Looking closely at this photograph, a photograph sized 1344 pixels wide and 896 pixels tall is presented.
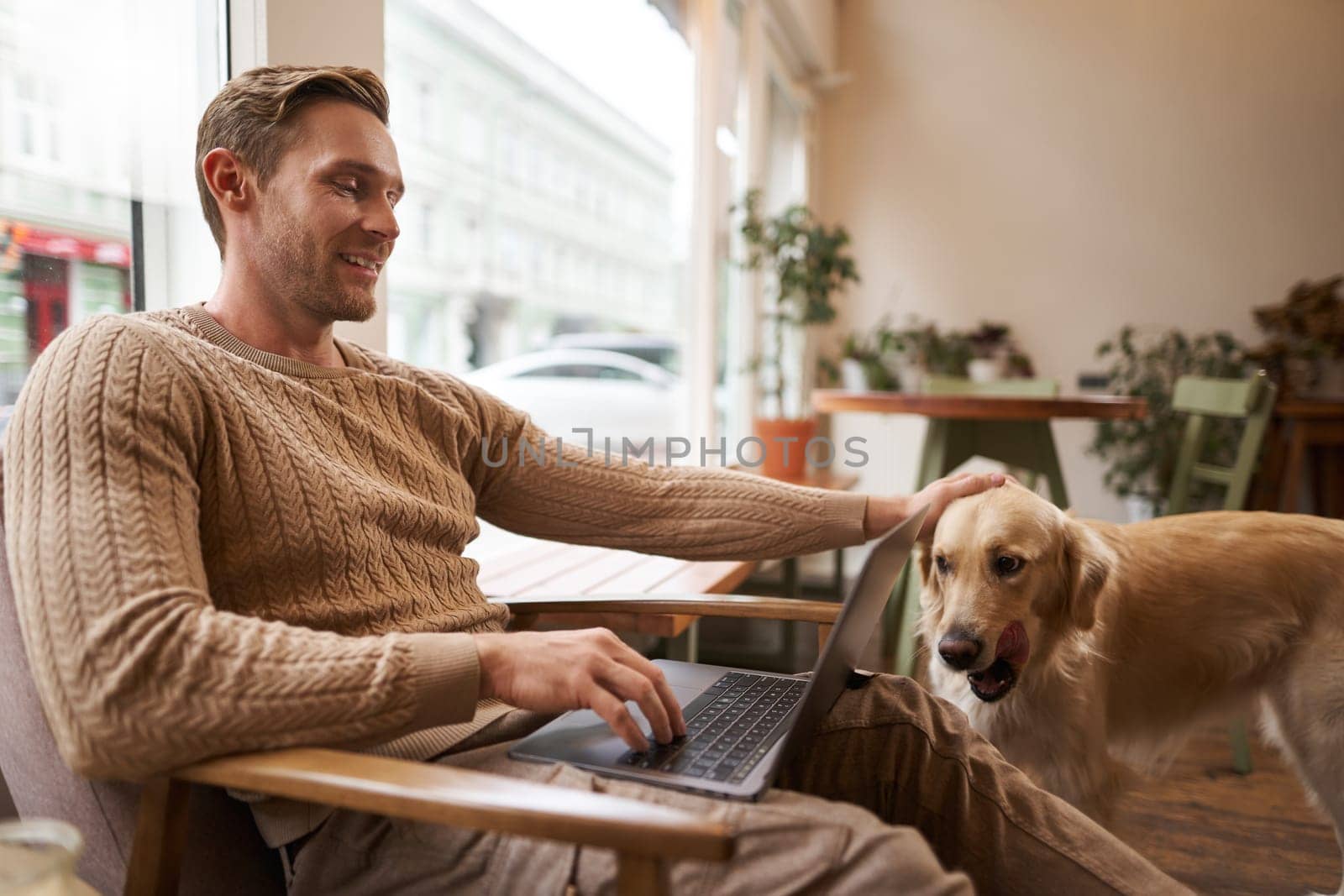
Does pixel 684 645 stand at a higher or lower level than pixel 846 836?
lower

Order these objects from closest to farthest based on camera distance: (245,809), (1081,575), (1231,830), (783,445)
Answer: (245,809) → (1081,575) → (1231,830) → (783,445)

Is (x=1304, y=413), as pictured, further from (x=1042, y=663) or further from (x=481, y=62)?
(x=481, y=62)

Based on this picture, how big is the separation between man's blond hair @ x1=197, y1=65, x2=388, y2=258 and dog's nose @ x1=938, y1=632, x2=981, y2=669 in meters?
1.13

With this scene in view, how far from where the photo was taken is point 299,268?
1.17m

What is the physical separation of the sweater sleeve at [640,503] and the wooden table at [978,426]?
2.79 feet

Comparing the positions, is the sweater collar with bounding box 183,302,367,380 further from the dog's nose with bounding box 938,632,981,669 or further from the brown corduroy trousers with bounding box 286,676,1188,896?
the dog's nose with bounding box 938,632,981,669

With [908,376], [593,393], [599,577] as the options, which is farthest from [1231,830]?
[908,376]

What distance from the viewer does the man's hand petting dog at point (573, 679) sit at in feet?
2.94

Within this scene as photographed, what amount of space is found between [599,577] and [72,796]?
1.32 meters

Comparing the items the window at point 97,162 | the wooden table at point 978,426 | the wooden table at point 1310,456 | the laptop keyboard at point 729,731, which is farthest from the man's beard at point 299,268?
the wooden table at point 1310,456

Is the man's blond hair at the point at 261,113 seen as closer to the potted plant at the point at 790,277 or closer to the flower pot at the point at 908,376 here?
the potted plant at the point at 790,277

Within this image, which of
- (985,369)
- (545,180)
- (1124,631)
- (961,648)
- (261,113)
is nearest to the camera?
(261,113)

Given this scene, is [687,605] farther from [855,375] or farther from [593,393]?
[855,375]

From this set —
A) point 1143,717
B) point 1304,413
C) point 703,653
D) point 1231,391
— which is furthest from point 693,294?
point 1304,413
